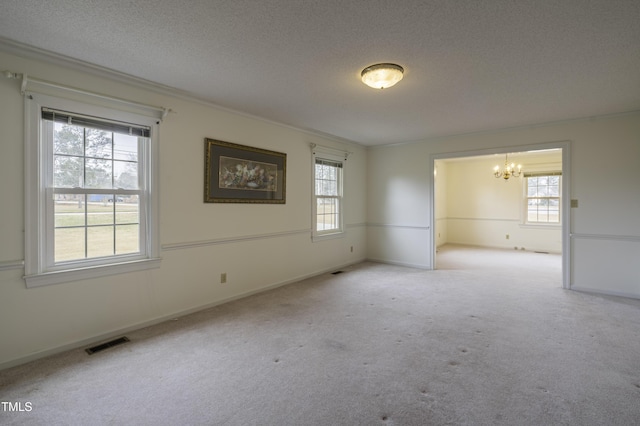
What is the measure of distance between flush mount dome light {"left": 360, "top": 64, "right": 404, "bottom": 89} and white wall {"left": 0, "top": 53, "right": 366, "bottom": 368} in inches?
76.3

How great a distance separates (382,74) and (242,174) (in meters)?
2.19

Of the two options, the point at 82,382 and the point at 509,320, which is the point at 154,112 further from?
the point at 509,320

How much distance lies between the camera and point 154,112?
3.11 m

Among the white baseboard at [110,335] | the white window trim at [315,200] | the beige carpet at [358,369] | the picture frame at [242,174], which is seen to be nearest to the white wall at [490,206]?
the white window trim at [315,200]

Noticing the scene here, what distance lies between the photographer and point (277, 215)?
4496 mm

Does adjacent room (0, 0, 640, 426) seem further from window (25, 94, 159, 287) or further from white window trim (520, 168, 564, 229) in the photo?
white window trim (520, 168, 564, 229)

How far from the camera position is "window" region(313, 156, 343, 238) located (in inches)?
209

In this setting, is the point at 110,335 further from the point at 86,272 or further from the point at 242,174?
the point at 242,174

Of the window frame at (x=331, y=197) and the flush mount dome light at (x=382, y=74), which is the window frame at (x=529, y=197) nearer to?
the window frame at (x=331, y=197)

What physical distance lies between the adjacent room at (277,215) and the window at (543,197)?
11.0 feet

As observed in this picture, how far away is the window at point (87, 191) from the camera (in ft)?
8.04

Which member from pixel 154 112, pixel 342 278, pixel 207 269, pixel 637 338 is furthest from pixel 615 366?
pixel 154 112

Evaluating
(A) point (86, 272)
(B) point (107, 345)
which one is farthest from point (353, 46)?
(B) point (107, 345)

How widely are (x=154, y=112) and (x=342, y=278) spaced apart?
11.6 ft
